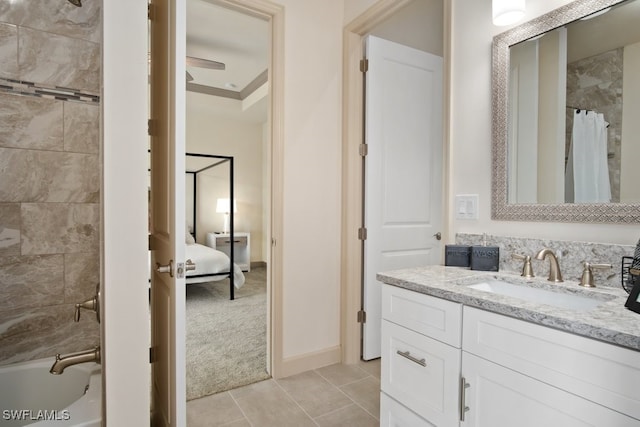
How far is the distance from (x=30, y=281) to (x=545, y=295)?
7.68 feet

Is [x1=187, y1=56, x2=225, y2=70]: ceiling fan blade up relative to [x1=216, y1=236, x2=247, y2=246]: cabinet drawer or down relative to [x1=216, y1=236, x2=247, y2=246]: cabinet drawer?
up

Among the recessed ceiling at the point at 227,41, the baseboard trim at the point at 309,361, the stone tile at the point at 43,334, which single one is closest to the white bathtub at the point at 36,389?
the stone tile at the point at 43,334

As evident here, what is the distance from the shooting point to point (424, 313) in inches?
50.4

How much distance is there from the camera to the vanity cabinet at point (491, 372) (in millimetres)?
819

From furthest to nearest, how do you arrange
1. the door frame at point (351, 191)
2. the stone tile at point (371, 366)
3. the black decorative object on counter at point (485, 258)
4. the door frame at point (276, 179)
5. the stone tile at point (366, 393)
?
the door frame at point (351, 191) → the stone tile at point (371, 366) → the door frame at point (276, 179) → the stone tile at point (366, 393) → the black decorative object on counter at point (485, 258)

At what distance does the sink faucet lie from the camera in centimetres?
126

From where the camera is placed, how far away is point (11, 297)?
1.68 meters

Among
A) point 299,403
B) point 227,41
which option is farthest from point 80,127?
point 227,41

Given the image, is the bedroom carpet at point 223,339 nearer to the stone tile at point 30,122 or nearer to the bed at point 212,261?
the bed at point 212,261

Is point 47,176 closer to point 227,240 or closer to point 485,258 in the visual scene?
point 485,258

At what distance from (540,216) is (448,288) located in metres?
0.53

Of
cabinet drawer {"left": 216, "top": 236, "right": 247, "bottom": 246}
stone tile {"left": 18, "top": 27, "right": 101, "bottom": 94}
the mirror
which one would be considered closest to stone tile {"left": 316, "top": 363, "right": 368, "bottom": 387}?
the mirror

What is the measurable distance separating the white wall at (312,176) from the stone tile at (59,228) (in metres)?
1.12

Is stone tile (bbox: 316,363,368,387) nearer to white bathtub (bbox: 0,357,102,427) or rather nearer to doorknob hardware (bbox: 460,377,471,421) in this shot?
doorknob hardware (bbox: 460,377,471,421)
